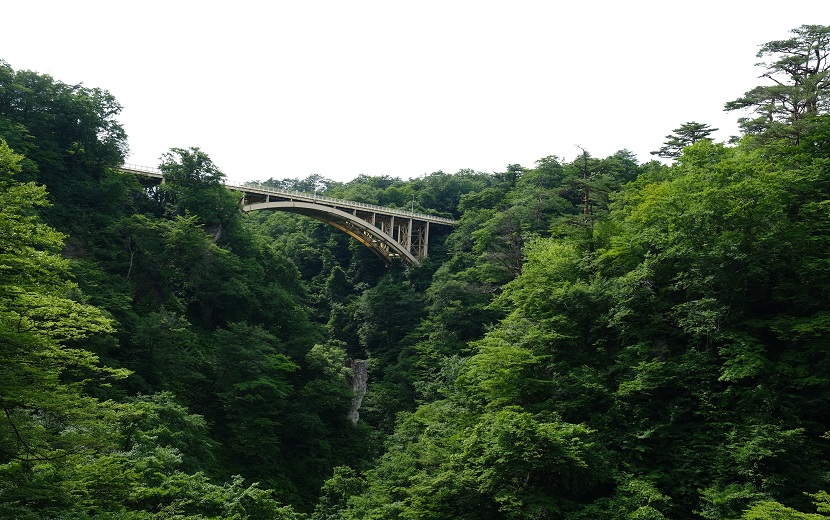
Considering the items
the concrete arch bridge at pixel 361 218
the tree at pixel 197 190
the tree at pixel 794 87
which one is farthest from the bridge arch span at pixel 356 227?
the tree at pixel 794 87

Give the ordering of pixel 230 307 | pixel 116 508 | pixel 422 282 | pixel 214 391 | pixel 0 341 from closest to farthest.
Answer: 1. pixel 0 341
2. pixel 116 508
3. pixel 214 391
4. pixel 230 307
5. pixel 422 282

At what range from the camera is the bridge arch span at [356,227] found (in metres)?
37.0

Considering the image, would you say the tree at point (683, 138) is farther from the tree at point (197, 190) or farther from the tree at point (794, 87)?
the tree at point (197, 190)

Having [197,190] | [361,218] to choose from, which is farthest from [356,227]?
[197,190]

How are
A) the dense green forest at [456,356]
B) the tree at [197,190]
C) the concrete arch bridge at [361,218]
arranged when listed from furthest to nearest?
the concrete arch bridge at [361,218], the tree at [197,190], the dense green forest at [456,356]

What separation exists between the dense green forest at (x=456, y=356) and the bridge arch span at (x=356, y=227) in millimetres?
5164

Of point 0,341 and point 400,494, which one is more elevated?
point 0,341

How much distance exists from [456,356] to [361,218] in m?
17.9

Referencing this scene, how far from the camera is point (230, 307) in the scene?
28672 mm

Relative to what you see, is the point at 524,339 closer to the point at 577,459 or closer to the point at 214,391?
the point at 577,459

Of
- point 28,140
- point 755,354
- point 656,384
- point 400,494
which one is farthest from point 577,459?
point 28,140

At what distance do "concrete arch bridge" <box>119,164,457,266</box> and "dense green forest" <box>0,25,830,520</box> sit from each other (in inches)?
187

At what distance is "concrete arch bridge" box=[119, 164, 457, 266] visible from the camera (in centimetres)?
3666

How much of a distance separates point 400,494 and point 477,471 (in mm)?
4704
